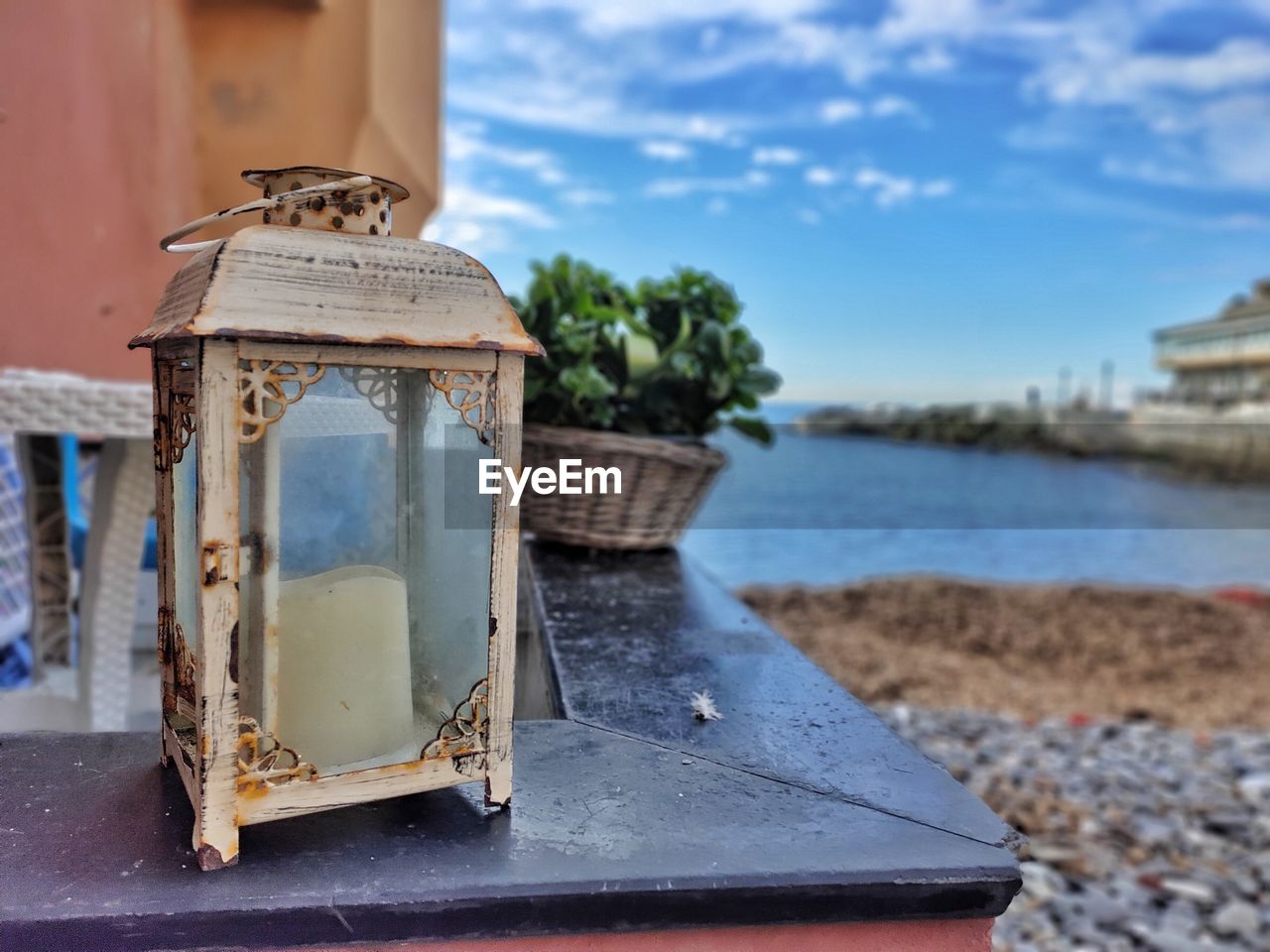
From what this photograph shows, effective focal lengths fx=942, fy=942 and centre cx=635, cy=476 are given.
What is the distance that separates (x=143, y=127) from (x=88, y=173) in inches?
10.1

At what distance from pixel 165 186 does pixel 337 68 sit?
64 cm

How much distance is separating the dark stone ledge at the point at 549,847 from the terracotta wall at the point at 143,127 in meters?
1.52

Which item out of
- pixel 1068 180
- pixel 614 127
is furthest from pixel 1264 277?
pixel 614 127

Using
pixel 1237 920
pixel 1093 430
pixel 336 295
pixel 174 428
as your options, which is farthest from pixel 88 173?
pixel 1093 430

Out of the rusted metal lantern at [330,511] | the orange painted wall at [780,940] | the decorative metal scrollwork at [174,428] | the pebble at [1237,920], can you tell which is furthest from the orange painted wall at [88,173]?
the pebble at [1237,920]

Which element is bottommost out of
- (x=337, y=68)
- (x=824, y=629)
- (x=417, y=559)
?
(x=824, y=629)

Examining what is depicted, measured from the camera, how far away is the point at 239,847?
649mm

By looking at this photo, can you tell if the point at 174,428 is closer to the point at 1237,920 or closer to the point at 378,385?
the point at 378,385

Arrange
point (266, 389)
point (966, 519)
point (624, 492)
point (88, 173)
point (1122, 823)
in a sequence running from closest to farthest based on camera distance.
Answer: point (266, 389) < point (624, 492) < point (88, 173) < point (1122, 823) < point (966, 519)

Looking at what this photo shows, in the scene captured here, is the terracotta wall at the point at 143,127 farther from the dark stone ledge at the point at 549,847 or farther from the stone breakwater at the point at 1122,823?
the stone breakwater at the point at 1122,823

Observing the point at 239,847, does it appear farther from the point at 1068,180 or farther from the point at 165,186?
the point at 1068,180

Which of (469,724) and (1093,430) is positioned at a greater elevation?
(1093,430)

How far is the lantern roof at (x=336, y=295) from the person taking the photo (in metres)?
0.57

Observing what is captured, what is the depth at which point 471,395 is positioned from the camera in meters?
0.65
